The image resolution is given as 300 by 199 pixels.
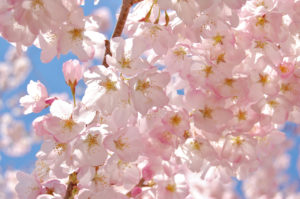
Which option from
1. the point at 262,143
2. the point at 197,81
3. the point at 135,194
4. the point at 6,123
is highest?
the point at 197,81

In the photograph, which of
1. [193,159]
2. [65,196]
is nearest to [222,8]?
[193,159]

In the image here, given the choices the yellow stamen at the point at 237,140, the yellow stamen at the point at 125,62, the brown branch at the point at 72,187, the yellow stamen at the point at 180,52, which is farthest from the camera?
the yellow stamen at the point at 237,140

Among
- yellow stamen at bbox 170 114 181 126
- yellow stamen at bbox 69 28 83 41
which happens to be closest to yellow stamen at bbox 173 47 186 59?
yellow stamen at bbox 170 114 181 126

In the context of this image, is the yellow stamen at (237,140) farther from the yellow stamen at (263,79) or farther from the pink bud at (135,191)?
the pink bud at (135,191)

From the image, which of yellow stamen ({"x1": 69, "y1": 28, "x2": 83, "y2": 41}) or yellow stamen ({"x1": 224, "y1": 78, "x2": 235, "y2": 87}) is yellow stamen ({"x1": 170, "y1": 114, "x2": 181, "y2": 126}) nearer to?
yellow stamen ({"x1": 224, "y1": 78, "x2": 235, "y2": 87})

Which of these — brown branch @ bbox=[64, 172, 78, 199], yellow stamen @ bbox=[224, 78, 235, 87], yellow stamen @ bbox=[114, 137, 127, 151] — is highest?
yellow stamen @ bbox=[224, 78, 235, 87]

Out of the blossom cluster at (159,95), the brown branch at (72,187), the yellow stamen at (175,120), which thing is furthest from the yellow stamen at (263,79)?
the brown branch at (72,187)

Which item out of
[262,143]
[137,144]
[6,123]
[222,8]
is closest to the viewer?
[222,8]

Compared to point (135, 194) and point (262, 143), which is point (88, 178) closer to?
point (135, 194)
